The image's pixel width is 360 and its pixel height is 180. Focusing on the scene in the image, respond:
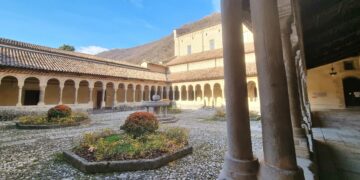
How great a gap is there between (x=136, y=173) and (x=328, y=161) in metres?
4.21

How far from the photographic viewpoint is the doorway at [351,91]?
54.6ft

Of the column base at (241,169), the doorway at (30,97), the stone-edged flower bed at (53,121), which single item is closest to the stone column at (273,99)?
the column base at (241,169)

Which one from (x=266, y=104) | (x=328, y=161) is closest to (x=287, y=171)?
(x=266, y=104)

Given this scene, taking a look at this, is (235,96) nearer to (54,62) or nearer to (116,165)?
(116,165)

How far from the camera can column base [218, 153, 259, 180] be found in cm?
238

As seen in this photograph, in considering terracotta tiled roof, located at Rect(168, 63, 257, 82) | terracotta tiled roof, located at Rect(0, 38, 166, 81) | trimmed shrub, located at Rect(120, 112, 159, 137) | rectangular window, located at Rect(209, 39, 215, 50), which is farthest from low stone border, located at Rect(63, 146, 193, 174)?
rectangular window, located at Rect(209, 39, 215, 50)

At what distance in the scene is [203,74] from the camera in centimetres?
2566

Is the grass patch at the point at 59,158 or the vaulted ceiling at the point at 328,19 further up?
the vaulted ceiling at the point at 328,19

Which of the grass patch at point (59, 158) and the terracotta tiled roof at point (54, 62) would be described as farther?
the terracotta tiled roof at point (54, 62)

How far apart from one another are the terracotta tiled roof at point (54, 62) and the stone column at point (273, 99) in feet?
58.3

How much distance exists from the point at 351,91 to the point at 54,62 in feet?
92.6

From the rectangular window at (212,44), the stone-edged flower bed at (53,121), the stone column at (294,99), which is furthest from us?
the rectangular window at (212,44)

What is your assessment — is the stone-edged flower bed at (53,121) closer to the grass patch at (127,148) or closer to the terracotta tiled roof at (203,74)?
the grass patch at (127,148)

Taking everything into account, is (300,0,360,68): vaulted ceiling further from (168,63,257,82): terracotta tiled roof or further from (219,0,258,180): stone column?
(168,63,257,82): terracotta tiled roof
